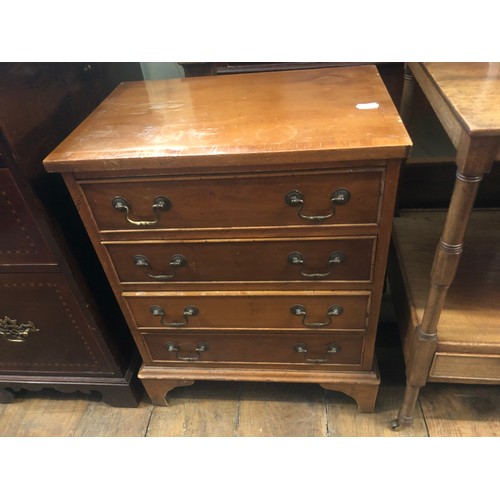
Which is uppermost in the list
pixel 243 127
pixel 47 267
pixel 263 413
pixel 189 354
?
pixel 243 127

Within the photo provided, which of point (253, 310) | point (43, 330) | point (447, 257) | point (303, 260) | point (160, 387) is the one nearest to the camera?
point (447, 257)

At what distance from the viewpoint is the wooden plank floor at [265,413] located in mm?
1163

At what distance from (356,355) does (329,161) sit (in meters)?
0.58

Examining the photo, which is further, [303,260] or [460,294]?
[460,294]

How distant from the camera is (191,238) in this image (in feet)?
2.85

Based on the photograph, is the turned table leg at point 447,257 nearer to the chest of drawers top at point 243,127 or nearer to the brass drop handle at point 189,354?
the chest of drawers top at point 243,127

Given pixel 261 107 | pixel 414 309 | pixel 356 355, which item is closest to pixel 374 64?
pixel 261 107

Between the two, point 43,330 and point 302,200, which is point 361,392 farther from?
point 43,330

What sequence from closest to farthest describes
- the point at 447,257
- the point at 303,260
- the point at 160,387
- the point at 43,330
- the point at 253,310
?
the point at 447,257
the point at 303,260
the point at 253,310
the point at 43,330
the point at 160,387

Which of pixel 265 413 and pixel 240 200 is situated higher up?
pixel 240 200

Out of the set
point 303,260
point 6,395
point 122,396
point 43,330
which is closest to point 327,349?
point 303,260

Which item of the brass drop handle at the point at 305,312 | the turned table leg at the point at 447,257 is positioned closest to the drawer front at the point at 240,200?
the turned table leg at the point at 447,257

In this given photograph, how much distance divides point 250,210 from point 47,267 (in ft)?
1.71

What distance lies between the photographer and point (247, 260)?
90 cm
